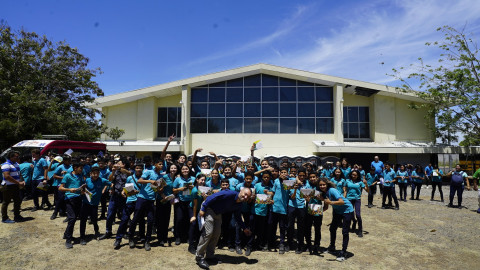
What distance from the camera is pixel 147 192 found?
598cm

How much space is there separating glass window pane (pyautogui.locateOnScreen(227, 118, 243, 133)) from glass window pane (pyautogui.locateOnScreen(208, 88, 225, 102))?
6.33 feet

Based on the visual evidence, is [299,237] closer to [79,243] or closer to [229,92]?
[79,243]

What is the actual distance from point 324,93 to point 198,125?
1097cm

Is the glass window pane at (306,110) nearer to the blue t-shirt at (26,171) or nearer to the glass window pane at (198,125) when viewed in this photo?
the glass window pane at (198,125)

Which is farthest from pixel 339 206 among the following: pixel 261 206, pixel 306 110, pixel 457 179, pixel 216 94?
pixel 216 94

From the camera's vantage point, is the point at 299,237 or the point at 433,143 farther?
the point at 433,143

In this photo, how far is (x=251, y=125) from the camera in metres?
24.0

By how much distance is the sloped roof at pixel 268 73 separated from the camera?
23.0 metres

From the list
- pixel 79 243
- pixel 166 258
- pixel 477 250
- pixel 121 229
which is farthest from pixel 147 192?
pixel 477 250

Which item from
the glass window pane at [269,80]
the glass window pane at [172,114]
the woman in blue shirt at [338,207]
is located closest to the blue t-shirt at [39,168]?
the woman in blue shirt at [338,207]

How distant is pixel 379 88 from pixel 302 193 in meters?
20.4

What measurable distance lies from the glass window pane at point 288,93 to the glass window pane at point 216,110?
5.04 meters

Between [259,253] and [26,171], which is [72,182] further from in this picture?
[259,253]

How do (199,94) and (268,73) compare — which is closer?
(268,73)
